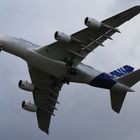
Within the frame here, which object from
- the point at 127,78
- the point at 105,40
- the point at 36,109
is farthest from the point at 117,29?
the point at 36,109

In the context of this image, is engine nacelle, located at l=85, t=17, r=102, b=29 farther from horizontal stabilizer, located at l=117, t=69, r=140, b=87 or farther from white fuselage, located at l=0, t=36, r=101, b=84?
horizontal stabilizer, located at l=117, t=69, r=140, b=87

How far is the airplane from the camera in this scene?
7556cm

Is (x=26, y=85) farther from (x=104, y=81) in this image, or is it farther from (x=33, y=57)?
(x=104, y=81)

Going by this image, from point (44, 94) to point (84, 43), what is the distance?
1477 cm

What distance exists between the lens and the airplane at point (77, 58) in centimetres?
7556

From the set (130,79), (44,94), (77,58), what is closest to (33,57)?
(77,58)

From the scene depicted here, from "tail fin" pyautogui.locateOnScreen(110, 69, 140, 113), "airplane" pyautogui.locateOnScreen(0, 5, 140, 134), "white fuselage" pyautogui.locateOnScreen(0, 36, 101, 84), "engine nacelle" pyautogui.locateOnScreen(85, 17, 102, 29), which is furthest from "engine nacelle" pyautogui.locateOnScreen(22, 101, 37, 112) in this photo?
"engine nacelle" pyautogui.locateOnScreen(85, 17, 102, 29)

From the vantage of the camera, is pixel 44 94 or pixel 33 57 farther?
pixel 44 94

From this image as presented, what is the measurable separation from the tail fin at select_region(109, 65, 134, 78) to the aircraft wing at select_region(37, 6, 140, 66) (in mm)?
6150

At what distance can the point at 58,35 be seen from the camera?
249ft

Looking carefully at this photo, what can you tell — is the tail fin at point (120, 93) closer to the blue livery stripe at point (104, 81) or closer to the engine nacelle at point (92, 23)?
the blue livery stripe at point (104, 81)

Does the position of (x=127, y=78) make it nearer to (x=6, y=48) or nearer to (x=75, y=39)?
(x=75, y=39)

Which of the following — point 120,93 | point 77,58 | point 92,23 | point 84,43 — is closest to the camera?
point 92,23

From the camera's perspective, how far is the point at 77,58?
79.4 m
